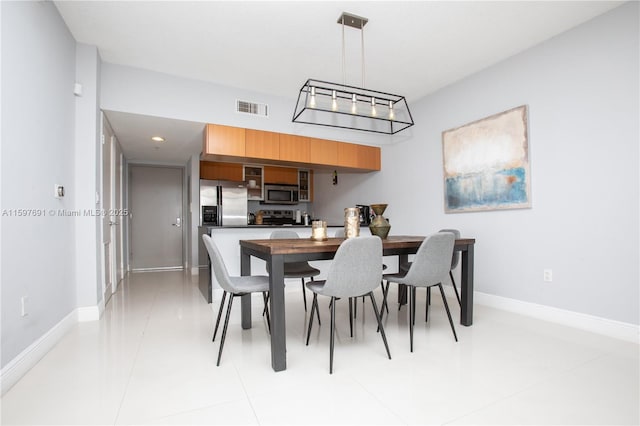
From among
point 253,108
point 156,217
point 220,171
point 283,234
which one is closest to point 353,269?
point 283,234

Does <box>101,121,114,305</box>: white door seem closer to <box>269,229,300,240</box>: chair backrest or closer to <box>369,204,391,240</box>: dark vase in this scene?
<box>269,229,300,240</box>: chair backrest

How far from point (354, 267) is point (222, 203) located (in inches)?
169

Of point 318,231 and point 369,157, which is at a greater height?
point 369,157

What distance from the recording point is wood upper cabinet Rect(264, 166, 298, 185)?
6.38 m

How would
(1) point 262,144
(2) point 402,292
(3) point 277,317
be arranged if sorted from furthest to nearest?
(1) point 262,144, (2) point 402,292, (3) point 277,317

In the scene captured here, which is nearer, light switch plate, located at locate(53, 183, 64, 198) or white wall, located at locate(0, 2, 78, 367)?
white wall, located at locate(0, 2, 78, 367)

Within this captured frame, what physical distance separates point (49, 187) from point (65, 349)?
120 centimetres

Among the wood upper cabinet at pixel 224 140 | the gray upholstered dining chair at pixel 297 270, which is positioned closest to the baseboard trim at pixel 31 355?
the gray upholstered dining chair at pixel 297 270

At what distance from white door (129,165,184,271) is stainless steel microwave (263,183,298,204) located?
178cm

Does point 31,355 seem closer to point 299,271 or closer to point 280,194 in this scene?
point 299,271

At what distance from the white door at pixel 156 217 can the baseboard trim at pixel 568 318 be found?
18.1ft

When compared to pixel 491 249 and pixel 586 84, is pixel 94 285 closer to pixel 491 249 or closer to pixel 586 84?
pixel 491 249

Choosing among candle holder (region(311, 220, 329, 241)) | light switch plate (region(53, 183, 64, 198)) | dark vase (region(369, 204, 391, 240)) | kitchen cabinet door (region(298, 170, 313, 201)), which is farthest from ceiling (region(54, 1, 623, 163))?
kitchen cabinet door (region(298, 170, 313, 201))

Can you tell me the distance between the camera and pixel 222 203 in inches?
226
